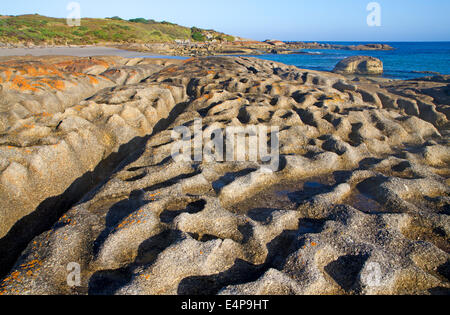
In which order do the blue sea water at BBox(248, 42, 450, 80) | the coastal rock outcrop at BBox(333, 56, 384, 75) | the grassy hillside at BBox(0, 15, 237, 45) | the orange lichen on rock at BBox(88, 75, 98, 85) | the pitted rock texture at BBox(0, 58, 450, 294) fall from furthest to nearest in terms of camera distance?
1. the grassy hillside at BBox(0, 15, 237, 45)
2. the blue sea water at BBox(248, 42, 450, 80)
3. the coastal rock outcrop at BBox(333, 56, 384, 75)
4. the orange lichen on rock at BBox(88, 75, 98, 85)
5. the pitted rock texture at BBox(0, 58, 450, 294)

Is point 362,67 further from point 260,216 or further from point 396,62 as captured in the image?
point 260,216

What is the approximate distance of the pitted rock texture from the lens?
3559mm

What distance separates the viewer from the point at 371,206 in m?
5.31

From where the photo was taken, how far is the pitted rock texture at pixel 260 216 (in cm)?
356

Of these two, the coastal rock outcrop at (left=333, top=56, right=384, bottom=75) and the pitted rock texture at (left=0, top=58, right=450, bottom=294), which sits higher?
the coastal rock outcrop at (left=333, top=56, right=384, bottom=75)

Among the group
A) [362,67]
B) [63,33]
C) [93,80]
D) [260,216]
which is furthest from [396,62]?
[63,33]

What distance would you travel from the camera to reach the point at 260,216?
4961 millimetres

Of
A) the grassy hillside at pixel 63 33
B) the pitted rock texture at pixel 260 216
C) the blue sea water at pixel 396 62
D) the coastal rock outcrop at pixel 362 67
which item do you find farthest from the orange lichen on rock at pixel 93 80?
the grassy hillside at pixel 63 33

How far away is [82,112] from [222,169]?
216 inches

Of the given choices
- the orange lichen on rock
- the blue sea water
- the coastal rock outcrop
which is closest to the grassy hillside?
the blue sea water

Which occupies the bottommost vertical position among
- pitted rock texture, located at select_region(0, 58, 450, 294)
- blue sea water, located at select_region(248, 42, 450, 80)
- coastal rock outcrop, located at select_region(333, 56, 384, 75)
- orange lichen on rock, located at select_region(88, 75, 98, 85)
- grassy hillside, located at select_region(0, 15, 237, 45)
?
pitted rock texture, located at select_region(0, 58, 450, 294)

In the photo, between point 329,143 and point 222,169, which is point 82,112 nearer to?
point 222,169

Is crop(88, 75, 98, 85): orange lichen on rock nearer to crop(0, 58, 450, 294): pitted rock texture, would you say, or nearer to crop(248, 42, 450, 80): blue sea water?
crop(0, 58, 450, 294): pitted rock texture
